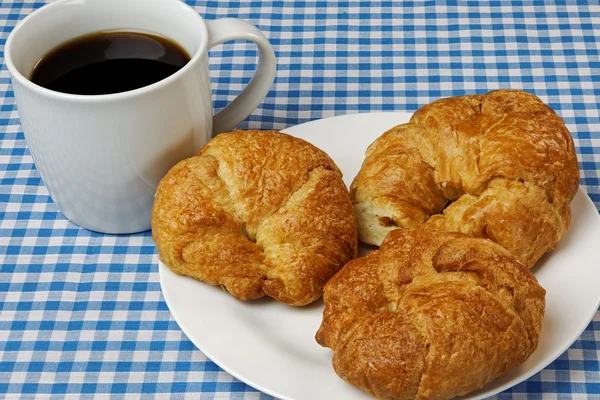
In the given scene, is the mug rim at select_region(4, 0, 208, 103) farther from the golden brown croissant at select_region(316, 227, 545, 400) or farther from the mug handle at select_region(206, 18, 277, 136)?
the golden brown croissant at select_region(316, 227, 545, 400)

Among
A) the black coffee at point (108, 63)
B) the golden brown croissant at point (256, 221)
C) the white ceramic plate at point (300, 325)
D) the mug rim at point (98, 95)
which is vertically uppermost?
the mug rim at point (98, 95)

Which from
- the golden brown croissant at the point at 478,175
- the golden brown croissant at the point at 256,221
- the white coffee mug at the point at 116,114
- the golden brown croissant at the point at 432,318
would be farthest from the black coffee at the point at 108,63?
the golden brown croissant at the point at 432,318

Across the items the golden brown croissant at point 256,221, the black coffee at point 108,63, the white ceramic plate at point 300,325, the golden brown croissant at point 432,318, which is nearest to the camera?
the golden brown croissant at point 432,318

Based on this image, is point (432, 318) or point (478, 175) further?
point (478, 175)

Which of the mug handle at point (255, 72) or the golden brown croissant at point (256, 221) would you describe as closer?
the golden brown croissant at point (256, 221)

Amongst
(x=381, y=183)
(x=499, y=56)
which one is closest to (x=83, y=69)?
(x=381, y=183)

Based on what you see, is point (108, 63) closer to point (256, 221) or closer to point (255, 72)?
point (255, 72)

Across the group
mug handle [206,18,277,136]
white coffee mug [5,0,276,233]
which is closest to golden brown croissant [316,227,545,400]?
white coffee mug [5,0,276,233]

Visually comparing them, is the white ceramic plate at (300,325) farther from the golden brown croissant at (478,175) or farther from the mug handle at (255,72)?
the mug handle at (255,72)

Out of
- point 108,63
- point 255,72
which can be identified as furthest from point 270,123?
point 108,63
